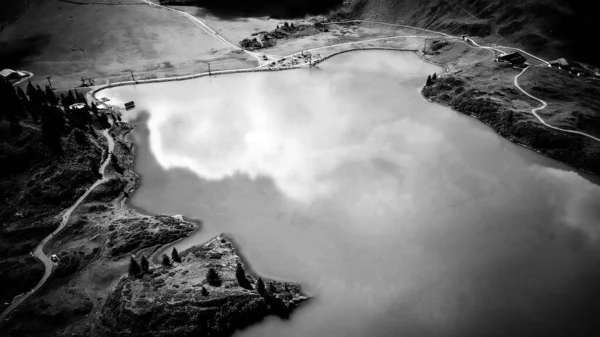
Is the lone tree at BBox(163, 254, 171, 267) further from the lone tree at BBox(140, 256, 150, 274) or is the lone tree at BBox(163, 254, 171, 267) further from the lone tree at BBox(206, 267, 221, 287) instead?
the lone tree at BBox(206, 267, 221, 287)

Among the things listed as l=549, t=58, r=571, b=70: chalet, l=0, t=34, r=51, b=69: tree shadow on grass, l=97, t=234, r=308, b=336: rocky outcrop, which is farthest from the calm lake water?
l=0, t=34, r=51, b=69: tree shadow on grass

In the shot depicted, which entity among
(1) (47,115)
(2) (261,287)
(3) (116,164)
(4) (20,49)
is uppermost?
(4) (20,49)

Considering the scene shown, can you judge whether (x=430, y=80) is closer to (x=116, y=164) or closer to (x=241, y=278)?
(x=241, y=278)

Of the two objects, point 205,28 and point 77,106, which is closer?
point 77,106

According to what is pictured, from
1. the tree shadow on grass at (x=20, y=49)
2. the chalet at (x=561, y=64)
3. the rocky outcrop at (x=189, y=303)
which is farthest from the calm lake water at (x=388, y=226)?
the tree shadow on grass at (x=20, y=49)

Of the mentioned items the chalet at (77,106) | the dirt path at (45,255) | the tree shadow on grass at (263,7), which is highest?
the tree shadow on grass at (263,7)

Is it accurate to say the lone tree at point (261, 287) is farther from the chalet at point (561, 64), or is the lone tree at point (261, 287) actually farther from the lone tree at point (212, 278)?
the chalet at point (561, 64)

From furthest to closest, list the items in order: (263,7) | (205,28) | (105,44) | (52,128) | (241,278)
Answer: (263,7)
(205,28)
(105,44)
(52,128)
(241,278)

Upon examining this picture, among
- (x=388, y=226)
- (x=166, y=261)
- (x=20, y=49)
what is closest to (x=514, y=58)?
(x=388, y=226)
